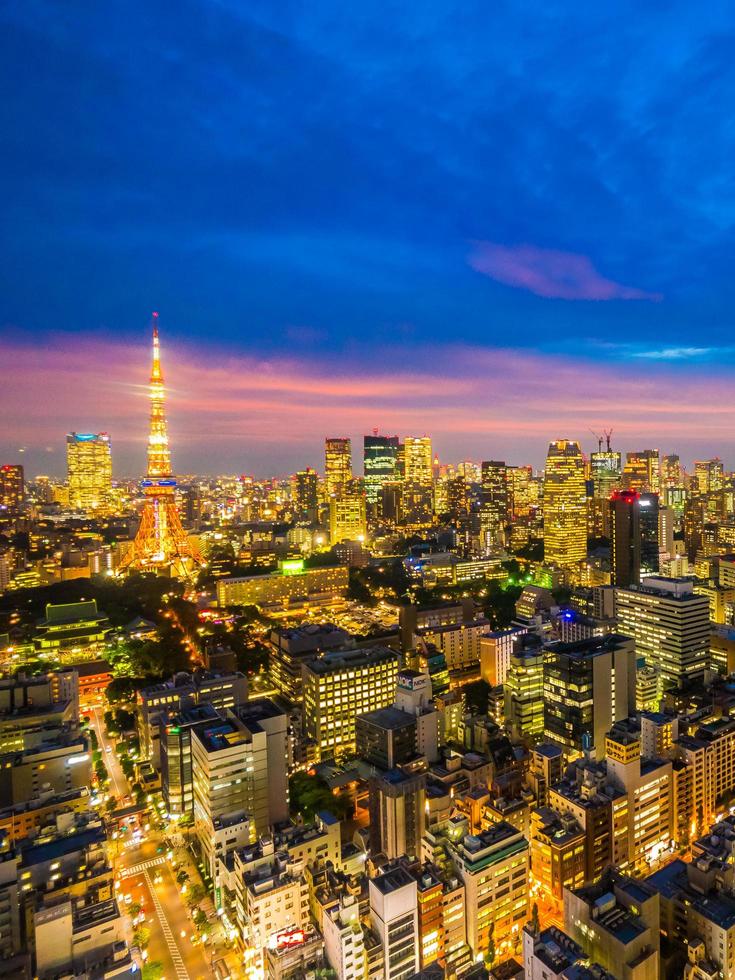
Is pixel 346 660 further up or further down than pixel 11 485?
further down

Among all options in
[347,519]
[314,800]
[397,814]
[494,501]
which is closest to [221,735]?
[314,800]

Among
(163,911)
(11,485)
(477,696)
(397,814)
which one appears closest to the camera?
(163,911)

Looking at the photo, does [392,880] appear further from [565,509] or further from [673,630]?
[565,509]

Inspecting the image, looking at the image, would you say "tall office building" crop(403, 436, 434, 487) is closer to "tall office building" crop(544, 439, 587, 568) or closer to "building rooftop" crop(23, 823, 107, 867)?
"tall office building" crop(544, 439, 587, 568)

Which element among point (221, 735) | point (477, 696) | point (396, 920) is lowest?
point (477, 696)

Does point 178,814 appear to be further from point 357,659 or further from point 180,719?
point 357,659

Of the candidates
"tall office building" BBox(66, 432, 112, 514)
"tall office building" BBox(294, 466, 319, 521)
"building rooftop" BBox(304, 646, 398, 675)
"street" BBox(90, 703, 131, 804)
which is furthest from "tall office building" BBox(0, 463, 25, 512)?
"building rooftop" BBox(304, 646, 398, 675)
